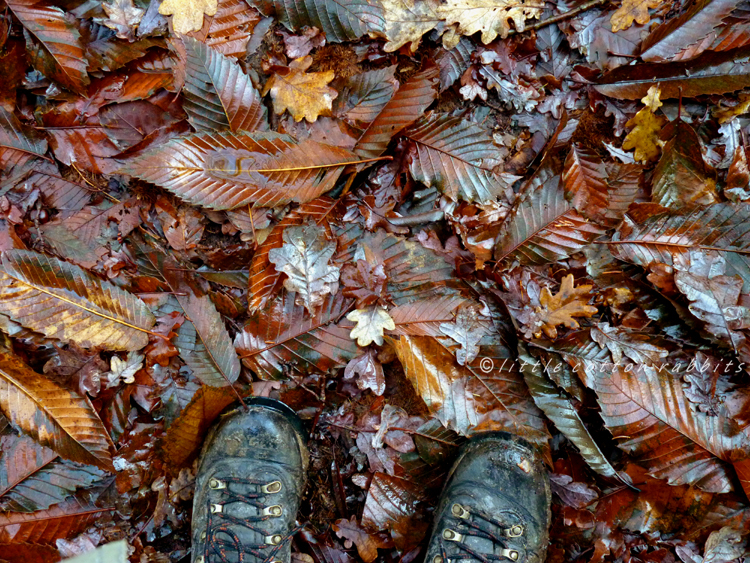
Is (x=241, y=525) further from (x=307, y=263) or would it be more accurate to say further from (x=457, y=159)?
(x=457, y=159)

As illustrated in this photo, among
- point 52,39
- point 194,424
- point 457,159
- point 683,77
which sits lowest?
point 194,424

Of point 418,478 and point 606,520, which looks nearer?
point 606,520

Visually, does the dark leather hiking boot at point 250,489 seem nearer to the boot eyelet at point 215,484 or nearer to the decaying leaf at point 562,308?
the boot eyelet at point 215,484

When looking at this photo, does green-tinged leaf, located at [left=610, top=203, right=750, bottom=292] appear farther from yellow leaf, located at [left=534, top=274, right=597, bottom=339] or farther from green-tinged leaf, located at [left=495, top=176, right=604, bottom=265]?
yellow leaf, located at [left=534, top=274, right=597, bottom=339]

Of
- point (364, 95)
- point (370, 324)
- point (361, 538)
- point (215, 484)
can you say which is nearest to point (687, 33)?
point (364, 95)

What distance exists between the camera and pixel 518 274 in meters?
2.46

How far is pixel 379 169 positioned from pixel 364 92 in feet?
1.32

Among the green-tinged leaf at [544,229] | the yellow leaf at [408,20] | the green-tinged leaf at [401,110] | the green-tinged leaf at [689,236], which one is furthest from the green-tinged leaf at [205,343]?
the green-tinged leaf at [689,236]

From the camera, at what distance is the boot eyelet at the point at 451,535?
2455 mm

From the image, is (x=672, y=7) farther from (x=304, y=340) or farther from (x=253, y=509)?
(x=253, y=509)

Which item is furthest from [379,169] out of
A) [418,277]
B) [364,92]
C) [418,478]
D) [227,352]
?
[418,478]

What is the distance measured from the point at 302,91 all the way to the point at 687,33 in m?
2.00

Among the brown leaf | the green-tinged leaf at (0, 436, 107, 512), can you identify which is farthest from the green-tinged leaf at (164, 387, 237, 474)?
the brown leaf

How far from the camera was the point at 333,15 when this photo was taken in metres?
2.45
